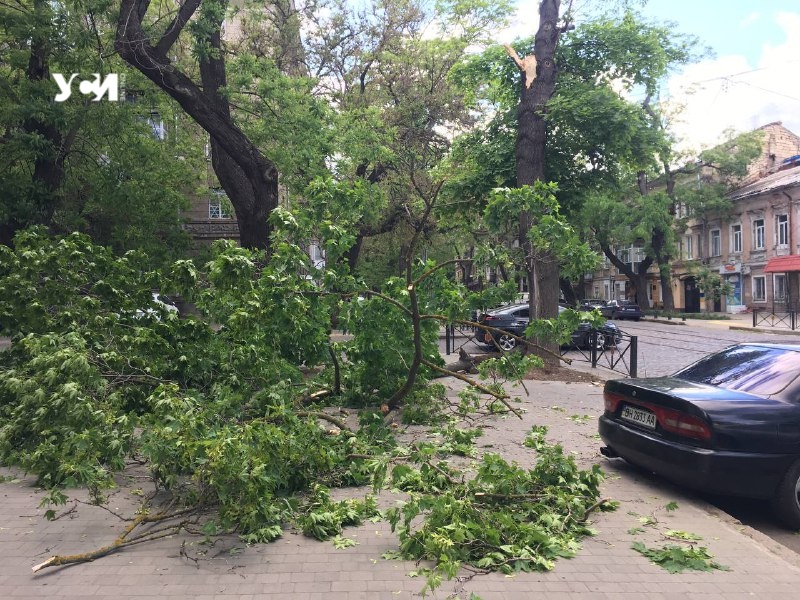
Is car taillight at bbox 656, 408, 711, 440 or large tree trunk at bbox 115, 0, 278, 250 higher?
large tree trunk at bbox 115, 0, 278, 250

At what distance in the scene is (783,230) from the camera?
3978cm

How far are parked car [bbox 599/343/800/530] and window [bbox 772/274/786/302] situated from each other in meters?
39.0

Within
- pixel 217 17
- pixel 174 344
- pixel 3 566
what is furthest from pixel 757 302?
pixel 3 566

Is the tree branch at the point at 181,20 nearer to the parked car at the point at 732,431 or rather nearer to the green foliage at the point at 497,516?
the green foliage at the point at 497,516

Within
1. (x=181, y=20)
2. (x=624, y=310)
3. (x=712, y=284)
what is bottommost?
(x=624, y=310)

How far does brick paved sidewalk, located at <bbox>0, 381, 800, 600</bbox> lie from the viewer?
3.55m

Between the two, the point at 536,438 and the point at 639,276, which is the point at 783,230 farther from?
the point at 536,438

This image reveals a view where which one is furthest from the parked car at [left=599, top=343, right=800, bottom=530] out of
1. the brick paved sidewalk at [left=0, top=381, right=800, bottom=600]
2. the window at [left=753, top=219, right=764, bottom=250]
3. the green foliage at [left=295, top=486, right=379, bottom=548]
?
the window at [left=753, top=219, right=764, bottom=250]

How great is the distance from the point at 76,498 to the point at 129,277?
306 cm

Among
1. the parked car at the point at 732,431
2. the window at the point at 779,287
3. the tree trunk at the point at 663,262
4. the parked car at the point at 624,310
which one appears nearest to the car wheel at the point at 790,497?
the parked car at the point at 732,431

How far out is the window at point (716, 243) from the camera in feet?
152

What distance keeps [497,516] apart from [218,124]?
8760 millimetres

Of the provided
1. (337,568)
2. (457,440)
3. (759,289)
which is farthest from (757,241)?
(337,568)

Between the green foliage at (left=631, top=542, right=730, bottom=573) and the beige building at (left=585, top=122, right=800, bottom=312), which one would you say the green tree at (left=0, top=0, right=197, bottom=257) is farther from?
the beige building at (left=585, top=122, right=800, bottom=312)
